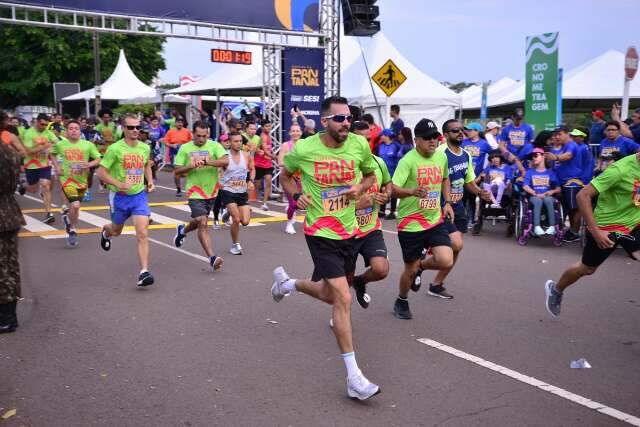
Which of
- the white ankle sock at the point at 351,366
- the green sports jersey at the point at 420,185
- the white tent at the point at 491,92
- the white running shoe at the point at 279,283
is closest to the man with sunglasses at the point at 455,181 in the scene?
the green sports jersey at the point at 420,185

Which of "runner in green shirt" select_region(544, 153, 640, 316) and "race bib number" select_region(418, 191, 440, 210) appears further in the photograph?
"race bib number" select_region(418, 191, 440, 210)

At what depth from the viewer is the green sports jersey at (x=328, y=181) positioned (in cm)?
518

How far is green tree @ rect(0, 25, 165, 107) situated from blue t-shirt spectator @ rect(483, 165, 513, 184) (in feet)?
131

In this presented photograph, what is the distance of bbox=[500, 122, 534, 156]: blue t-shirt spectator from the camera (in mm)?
13555

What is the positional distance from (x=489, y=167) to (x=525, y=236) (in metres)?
1.62

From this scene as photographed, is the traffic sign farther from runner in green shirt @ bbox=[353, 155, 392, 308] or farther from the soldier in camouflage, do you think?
the soldier in camouflage

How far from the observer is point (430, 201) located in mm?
6832

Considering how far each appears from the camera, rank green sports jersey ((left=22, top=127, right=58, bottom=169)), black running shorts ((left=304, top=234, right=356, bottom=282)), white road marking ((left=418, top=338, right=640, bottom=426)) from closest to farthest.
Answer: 1. white road marking ((left=418, top=338, right=640, bottom=426))
2. black running shorts ((left=304, top=234, right=356, bottom=282))
3. green sports jersey ((left=22, top=127, right=58, bottom=169))

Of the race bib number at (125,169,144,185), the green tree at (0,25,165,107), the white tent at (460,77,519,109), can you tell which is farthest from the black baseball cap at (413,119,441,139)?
the green tree at (0,25,165,107)

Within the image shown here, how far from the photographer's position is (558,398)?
15.8 ft

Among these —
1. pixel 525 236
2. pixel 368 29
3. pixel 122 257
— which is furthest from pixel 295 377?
pixel 368 29

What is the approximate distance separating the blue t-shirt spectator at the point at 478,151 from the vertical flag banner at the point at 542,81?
13.2 feet

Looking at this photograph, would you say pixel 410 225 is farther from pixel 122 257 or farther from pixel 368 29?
pixel 368 29

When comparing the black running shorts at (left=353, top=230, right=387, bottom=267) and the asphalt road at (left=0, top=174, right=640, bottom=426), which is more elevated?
the black running shorts at (left=353, top=230, right=387, bottom=267)
